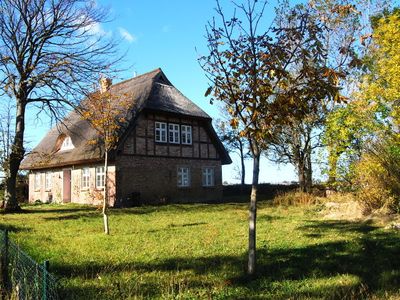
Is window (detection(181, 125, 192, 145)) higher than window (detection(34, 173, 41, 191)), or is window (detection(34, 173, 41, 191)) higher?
window (detection(181, 125, 192, 145))

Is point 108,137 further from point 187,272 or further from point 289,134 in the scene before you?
point 289,134

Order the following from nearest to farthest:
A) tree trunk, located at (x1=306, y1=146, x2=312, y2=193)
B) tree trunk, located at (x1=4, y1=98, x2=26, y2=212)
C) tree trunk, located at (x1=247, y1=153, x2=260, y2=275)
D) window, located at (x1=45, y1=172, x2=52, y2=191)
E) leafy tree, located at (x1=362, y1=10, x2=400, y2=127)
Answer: tree trunk, located at (x1=247, y1=153, x2=260, y2=275) < leafy tree, located at (x1=362, y1=10, x2=400, y2=127) < tree trunk, located at (x1=4, y1=98, x2=26, y2=212) < tree trunk, located at (x1=306, y1=146, x2=312, y2=193) < window, located at (x1=45, y1=172, x2=52, y2=191)

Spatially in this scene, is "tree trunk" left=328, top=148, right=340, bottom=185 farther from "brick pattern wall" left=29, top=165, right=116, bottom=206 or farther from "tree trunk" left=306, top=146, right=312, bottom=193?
"brick pattern wall" left=29, top=165, right=116, bottom=206

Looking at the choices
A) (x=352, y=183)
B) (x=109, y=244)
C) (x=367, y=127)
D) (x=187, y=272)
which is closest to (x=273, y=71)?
(x=187, y=272)

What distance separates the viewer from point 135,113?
24.4 m

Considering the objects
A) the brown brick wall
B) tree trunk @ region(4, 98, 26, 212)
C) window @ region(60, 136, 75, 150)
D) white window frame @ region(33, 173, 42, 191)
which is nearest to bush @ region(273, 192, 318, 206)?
the brown brick wall

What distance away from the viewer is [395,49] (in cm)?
1202

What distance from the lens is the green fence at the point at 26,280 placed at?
163 inches

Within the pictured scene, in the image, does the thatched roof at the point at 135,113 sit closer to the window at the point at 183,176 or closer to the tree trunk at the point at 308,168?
the window at the point at 183,176

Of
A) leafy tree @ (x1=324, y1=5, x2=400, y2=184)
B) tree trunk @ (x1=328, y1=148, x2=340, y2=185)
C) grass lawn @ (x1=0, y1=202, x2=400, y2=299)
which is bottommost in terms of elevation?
grass lawn @ (x1=0, y1=202, x2=400, y2=299)

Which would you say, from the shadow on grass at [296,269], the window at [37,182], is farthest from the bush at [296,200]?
the window at [37,182]

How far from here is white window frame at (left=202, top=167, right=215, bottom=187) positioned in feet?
96.6

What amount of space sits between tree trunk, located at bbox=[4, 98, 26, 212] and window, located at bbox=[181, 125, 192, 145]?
10.3m

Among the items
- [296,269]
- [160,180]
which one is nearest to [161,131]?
[160,180]
